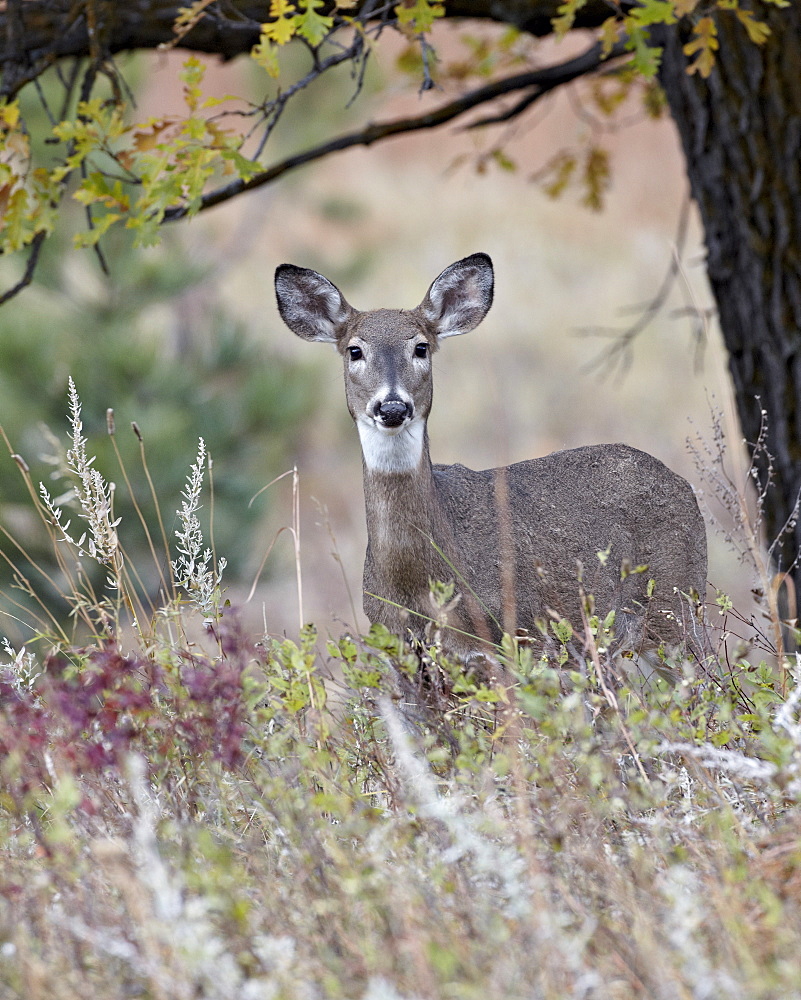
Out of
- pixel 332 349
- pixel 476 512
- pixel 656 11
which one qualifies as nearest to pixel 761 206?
pixel 656 11

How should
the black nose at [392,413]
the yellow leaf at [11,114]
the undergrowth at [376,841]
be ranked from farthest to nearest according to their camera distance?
the yellow leaf at [11,114] → the black nose at [392,413] → the undergrowth at [376,841]

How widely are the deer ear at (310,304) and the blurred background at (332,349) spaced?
694mm

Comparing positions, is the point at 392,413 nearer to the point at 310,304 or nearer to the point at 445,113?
the point at 310,304

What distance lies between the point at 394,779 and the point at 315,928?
890 mm

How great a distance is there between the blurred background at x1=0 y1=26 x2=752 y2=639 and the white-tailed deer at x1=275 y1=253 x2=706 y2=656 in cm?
52

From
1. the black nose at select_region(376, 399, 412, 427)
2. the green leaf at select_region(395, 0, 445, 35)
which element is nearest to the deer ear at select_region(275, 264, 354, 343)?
the black nose at select_region(376, 399, 412, 427)

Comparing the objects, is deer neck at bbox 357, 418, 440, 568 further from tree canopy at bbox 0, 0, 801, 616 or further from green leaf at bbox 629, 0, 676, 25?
green leaf at bbox 629, 0, 676, 25

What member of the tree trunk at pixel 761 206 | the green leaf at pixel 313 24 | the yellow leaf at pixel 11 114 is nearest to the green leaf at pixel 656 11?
the green leaf at pixel 313 24

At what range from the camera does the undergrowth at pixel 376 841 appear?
2.31 meters

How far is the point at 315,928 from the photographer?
259 centimetres

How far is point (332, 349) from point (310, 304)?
6612 mm

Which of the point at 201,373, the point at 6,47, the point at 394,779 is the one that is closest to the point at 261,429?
the point at 201,373

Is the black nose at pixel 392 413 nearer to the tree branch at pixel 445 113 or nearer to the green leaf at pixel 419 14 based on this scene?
the green leaf at pixel 419 14

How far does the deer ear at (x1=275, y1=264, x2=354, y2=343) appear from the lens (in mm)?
5422
